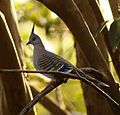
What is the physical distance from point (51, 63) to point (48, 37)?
4.20 feet

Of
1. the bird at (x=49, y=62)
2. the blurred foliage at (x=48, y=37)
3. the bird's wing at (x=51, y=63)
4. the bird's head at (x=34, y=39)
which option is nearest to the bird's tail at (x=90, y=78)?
the bird at (x=49, y=62)

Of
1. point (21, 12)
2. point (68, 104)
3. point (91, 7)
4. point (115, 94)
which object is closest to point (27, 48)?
point (21, 12)

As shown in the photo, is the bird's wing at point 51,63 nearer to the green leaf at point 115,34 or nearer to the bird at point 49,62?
the bird at point 49,62

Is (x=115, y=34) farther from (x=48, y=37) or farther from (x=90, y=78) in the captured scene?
(x=48, y=37)

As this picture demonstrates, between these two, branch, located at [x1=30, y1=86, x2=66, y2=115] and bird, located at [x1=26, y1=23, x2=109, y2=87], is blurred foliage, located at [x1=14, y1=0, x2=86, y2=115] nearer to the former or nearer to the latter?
branch, located at [x1=30, y1=86, x2=66, y2=115]

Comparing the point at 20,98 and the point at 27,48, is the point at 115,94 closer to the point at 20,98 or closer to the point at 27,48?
the point at 20,98

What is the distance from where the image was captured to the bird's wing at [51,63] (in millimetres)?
1461

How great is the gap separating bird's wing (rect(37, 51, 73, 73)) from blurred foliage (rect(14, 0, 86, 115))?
0.95 meters

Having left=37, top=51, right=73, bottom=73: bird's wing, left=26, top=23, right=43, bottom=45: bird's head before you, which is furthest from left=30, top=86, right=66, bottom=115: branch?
left=37, top=51, right=73, bottom=73: bird's wing

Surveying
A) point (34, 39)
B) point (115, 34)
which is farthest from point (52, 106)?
point (115, 34)

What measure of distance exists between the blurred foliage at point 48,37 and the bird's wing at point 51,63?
0.95 metres

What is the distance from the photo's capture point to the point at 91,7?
60.6 inches

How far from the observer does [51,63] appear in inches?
60.7

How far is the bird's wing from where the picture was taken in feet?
4.79
